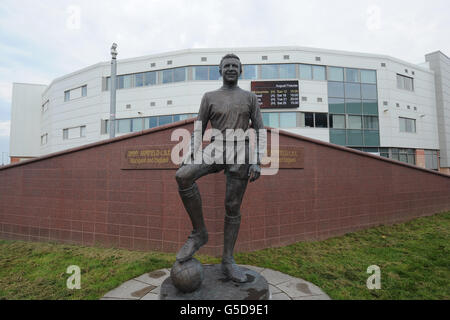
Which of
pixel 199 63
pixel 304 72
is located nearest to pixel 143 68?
pixel 199 63

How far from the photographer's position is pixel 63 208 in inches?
231

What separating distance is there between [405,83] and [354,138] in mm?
7895

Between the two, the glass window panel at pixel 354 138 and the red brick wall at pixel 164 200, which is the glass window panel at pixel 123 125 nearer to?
the red brick wall at pixel 164 200

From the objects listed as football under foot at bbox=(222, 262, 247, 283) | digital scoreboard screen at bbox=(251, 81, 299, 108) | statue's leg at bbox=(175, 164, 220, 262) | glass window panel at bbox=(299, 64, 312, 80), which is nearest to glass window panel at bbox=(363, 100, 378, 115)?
glass window panel at bbox=(299, 64, 312, 80)

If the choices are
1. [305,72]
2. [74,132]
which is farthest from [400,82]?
[74,132]

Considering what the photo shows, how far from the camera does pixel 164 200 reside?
504 cm

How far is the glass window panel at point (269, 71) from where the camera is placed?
19641 mm

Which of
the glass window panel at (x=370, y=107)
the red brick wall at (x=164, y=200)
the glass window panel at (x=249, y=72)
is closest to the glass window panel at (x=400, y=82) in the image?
the glass window panel at (x=370, y=107)

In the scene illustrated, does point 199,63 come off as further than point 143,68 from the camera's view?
No

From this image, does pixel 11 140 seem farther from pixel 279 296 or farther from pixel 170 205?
pixel 279 296

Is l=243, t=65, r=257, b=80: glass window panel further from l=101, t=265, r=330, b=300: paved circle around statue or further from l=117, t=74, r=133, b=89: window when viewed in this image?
l=101, t=265, r=330, b=300: paved circle around statue

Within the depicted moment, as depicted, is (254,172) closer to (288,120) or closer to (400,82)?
(288,120)
